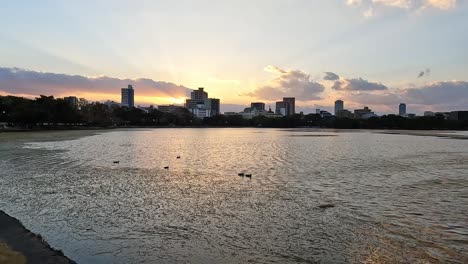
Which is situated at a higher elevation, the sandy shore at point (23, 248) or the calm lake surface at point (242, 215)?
the sandy shore at point (23, 248)

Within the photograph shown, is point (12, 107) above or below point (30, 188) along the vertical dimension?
above

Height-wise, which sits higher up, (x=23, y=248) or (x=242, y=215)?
(x=23, y=248)

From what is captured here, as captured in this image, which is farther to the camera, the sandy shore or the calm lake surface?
the calm lake surface

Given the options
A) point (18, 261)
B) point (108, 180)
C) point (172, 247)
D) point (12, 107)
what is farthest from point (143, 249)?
point (12, 107)

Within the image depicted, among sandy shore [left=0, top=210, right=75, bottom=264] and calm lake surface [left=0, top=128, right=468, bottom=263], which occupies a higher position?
sandy shore [left=0, top=210, right=75, bottom=264]

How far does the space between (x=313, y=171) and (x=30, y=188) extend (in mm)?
19094

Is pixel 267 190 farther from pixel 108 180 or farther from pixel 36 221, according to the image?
pixel 36 221

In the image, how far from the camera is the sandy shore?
9.52 metres

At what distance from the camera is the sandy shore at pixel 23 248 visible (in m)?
9.52

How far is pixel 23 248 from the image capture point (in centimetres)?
1049

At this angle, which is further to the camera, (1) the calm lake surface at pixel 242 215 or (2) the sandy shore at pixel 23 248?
(1) the calm lake surface at pixel 242 215

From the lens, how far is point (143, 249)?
37.7 feet

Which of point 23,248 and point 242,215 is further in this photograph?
point 242,215

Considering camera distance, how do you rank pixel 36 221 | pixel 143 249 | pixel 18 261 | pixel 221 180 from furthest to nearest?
pixel 221 180 < pixel 36 221 < pixel 143 249 < pixel 18 261
